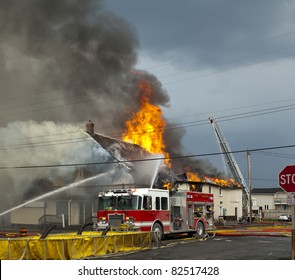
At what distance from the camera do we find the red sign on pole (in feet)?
35.2

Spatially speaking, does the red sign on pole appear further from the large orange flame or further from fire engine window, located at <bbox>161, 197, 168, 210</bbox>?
the large orange flame

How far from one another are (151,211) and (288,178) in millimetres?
11305

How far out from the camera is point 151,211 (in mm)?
21359

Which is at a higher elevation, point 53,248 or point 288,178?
point 288,178

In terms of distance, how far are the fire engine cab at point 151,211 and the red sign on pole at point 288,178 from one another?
989 centimetres

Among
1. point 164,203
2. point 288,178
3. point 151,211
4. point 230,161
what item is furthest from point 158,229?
point 230,161

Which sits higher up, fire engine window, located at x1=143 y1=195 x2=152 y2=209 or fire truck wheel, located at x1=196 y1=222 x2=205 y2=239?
fire engine window, located at x1=143 y1=195 x2=152 y2=209

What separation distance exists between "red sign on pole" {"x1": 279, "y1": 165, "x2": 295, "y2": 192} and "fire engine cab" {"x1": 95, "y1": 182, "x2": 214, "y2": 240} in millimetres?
9892

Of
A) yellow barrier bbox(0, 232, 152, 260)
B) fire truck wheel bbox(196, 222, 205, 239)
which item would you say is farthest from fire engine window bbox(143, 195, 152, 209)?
yellow barrier bbox(0, 232, 152, 260)

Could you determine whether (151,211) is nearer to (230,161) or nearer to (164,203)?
(164,203)

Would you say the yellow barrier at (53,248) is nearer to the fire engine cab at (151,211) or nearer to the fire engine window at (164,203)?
the fire engine cab at (151,211)

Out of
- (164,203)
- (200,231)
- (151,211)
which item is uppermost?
(164,203)

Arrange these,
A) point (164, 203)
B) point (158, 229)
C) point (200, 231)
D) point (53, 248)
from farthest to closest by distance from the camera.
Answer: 1. point (200, 231)
2. point (164, 203)
3. point (158, 229)
4. point (53, 248)

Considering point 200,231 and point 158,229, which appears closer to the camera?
point 158,229
